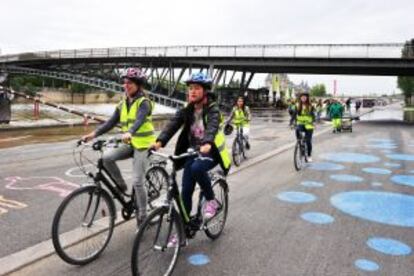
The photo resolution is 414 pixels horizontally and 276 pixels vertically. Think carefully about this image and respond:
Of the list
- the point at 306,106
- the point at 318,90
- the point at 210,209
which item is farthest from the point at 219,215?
the point at 318,90

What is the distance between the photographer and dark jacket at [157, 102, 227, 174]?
4.30m

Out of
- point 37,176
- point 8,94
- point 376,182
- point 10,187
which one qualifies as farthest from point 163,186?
point 8,94

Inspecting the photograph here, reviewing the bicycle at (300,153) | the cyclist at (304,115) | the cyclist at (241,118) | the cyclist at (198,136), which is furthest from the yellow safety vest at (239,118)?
the cyclist at (198,136)

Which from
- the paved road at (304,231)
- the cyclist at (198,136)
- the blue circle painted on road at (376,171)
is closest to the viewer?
the paved road at (304,231)

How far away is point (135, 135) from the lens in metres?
4.75

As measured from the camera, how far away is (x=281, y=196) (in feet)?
23.6

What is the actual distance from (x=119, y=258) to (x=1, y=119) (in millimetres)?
18228

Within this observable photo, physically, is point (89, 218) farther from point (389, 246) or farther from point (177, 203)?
point (389, 246)

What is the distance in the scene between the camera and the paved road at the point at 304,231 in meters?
4.16

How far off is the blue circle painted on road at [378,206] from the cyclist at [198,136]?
9.00ft

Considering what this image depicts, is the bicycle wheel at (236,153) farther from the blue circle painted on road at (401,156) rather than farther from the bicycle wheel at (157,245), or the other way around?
the bicycle wheel at (157,245)

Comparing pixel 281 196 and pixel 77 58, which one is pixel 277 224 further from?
pixel 77 58

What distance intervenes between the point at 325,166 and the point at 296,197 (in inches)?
143

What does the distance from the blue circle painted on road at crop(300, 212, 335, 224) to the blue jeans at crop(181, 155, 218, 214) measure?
2.10 meters
